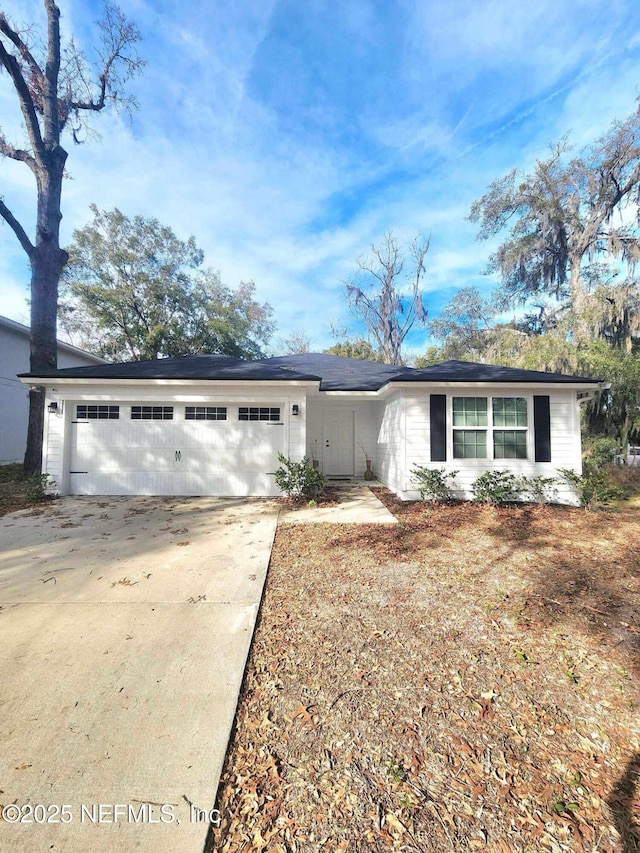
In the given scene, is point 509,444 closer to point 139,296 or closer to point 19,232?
point 19,232

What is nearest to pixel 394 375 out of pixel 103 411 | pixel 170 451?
pixel 170 451

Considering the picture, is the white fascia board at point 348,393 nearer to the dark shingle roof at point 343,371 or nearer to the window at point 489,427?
the dark shingle roof at point 343,371

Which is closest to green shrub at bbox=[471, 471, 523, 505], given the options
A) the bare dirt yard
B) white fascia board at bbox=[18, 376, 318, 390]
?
the bare dirt yard

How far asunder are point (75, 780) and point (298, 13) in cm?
1303

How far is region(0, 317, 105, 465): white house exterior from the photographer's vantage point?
11242mm

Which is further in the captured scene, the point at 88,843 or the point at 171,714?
the point at 171,714

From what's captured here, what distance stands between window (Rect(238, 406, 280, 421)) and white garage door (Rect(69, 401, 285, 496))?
0.10 ft

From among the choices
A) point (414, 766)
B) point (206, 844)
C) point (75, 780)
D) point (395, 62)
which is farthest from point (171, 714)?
point (395, 62)

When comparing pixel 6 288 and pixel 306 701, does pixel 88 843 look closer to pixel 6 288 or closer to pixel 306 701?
pixel 306 701

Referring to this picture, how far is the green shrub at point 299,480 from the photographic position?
23.5 feet

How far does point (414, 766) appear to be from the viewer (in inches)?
63.4

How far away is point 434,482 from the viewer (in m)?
6.91

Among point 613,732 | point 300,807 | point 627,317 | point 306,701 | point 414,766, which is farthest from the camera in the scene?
point 627,317

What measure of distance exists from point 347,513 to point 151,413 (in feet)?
16.1
